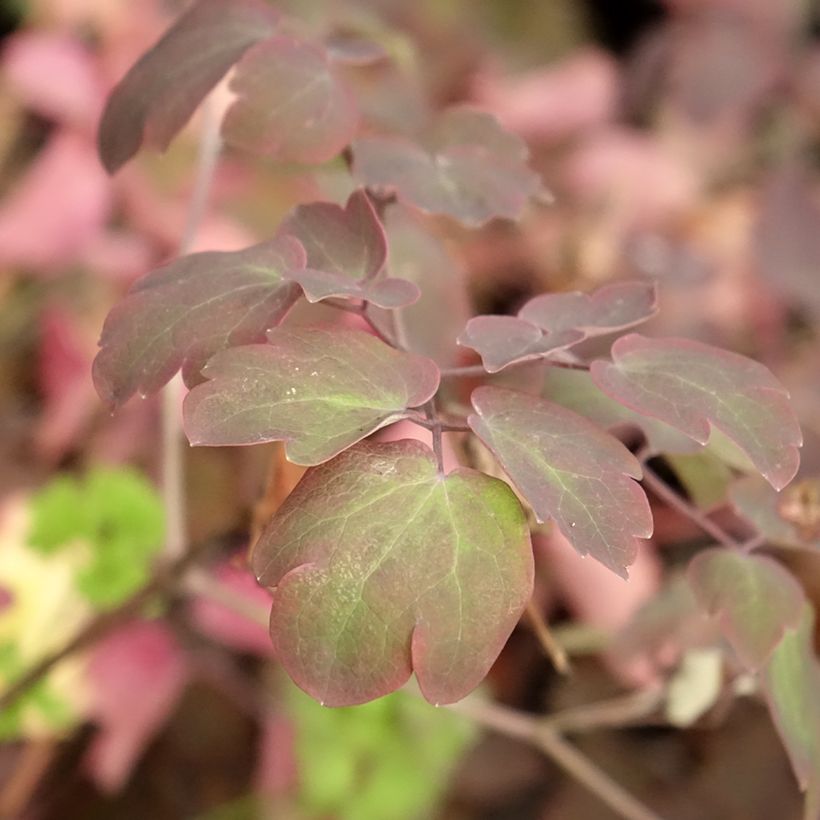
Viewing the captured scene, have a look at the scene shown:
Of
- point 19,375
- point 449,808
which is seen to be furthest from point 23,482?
point 449,808

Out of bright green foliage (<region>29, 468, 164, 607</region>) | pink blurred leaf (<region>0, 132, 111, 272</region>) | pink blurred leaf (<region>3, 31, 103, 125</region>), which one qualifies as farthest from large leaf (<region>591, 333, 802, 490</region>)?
pink blurred leaf (<region>3, 31, 103, 125</region>)

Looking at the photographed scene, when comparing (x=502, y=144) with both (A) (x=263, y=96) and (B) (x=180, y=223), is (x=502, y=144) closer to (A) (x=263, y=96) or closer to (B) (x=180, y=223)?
(A) (x=263, y=96)

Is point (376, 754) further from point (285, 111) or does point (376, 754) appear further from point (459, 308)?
point (285, 111)

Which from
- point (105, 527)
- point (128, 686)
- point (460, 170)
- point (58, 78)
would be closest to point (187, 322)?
point (460, 170)

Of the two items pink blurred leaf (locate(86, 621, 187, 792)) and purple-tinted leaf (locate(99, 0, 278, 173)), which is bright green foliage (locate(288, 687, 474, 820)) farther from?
purple-tinted leaf (locate(99, 0, 278, 173))

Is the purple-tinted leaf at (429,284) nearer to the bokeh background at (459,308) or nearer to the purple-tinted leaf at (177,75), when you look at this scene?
the bokeh background at (459,308)

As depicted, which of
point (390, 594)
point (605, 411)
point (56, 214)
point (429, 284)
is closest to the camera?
point (390, 594)
